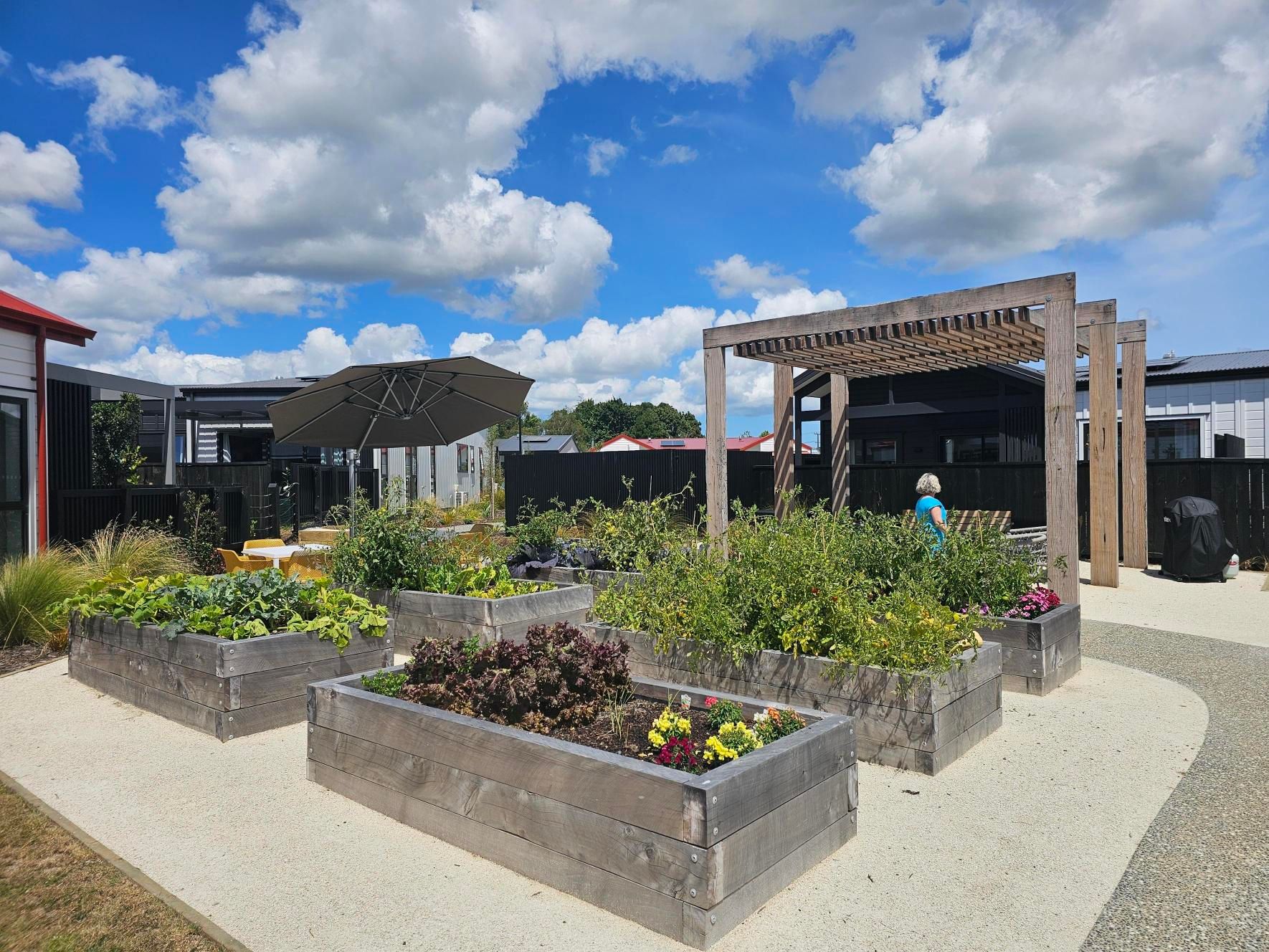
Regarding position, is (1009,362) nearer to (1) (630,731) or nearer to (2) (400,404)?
(2) (400,404)

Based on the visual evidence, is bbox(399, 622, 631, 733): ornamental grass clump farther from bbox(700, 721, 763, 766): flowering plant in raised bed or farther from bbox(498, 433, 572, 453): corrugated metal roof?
bbox(498, 433, 572, 453): corrugated metal roof

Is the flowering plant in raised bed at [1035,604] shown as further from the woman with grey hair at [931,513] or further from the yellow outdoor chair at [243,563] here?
the yellow outdoor chair at [243,563]

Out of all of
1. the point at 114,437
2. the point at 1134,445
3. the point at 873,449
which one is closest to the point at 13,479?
the point at 114,437

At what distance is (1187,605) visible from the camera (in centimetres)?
914

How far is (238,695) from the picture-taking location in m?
4.75

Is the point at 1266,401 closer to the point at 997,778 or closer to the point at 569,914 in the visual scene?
the point at 997,778

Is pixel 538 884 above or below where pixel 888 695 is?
below

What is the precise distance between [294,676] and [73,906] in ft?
7.25

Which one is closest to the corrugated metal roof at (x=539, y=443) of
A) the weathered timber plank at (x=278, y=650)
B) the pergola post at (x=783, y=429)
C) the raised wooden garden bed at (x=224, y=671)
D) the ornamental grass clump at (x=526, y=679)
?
the pergola post at (x=783, y=429)

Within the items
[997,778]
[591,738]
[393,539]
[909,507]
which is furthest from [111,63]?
[909,507]

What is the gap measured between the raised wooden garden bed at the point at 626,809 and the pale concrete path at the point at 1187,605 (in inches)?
252

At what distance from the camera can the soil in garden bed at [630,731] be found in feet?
10.9

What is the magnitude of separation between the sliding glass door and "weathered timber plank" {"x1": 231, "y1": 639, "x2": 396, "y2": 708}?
220 inches

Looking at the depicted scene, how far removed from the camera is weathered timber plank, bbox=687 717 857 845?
8.40 ft
